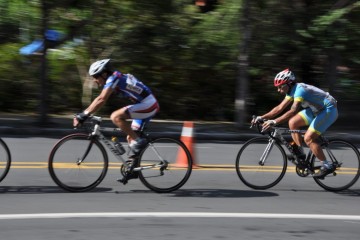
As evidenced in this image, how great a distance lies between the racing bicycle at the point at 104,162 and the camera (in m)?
8.20

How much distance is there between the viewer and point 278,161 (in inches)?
353

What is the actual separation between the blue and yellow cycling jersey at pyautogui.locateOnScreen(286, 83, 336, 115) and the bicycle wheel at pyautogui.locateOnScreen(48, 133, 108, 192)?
8.72 ft

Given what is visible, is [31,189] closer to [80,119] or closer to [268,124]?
[80,119]

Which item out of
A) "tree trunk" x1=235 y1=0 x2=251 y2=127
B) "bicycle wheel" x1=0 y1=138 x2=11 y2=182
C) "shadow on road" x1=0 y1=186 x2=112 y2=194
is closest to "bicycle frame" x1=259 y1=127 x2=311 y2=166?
"shadow on road" x1=0 y1=186 x2=112 y2=194

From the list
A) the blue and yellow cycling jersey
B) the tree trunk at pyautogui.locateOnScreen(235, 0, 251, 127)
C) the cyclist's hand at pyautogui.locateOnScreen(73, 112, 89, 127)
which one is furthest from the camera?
the tree trunk at pyautogui.locateOnScreen(235, 0, 251, 127)

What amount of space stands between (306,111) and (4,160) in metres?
4.14

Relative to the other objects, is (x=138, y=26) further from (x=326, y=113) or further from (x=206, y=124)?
(x=326, y=113)

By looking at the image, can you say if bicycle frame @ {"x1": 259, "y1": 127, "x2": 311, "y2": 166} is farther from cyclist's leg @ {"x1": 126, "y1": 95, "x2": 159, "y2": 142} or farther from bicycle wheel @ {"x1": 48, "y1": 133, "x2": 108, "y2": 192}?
bicycle wheel @ {"x1": 48, "y1": 133, "x2": 108, "y2": 192}

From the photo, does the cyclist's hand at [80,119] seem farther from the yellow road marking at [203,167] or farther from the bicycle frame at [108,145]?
the yellow road marking at [203,167]

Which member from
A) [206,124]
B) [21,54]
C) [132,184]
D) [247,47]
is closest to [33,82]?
[21,54]

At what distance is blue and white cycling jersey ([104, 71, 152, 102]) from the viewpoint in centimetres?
802

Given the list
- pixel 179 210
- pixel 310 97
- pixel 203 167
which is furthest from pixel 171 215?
pixel 203 167

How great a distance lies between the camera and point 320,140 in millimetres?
8898

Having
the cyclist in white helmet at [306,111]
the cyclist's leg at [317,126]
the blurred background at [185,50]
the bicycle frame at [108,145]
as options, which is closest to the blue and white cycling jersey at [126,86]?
the bicycle frame at [108,145]
